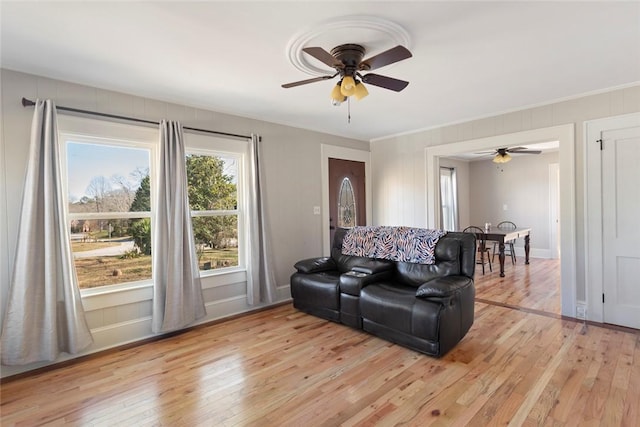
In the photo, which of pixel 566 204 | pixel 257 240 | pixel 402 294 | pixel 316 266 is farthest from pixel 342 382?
pixel 566 204

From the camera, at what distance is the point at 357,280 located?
3393mm

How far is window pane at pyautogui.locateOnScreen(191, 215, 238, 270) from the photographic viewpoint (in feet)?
12.6

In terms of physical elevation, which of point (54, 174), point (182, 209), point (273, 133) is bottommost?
point (182, 209)

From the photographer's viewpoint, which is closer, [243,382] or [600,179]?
[243,382]

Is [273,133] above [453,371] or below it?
above

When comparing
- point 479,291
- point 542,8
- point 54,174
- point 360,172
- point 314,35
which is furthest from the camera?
point 360,172

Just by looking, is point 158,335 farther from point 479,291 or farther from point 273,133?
point 479,291

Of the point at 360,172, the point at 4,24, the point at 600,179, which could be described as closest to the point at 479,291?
the point at 600,179

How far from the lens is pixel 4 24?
205 cm

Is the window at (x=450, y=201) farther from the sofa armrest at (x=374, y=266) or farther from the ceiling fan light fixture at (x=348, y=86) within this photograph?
the ceiling fan light fixture at (x=348, y=86)

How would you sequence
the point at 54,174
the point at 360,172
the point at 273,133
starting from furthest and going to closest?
the point at 360,172
the point at 273,133
the point at 54,174

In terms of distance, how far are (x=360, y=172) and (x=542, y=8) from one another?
3.73 meters

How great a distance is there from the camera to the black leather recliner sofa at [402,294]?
2.78 metres

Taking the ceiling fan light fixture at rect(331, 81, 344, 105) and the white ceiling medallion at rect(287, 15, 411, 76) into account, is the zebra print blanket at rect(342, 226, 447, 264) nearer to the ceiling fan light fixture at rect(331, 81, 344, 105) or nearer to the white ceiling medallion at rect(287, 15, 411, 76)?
the ceiling fan light fixture at rect(331, 81, 344, 105)
